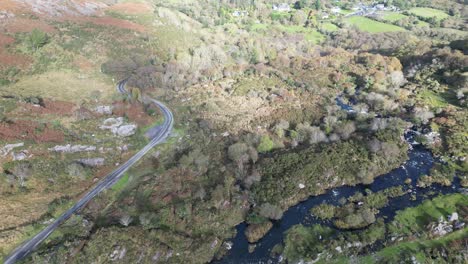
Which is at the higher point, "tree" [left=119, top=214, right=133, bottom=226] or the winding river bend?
"tree" [left=119, top=214, right=133, bottom=226]

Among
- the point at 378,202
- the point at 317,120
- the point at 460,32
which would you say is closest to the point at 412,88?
the point at 317,120

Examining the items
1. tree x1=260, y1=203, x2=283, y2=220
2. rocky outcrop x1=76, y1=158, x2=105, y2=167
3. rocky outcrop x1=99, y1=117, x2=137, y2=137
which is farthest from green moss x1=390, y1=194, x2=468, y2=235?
rocky outcrop x1=99, y1=117, x2=137, y2=137

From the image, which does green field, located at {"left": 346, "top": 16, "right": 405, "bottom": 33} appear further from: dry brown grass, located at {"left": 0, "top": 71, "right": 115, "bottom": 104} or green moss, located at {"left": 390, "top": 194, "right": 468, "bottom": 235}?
dry brown grass, located at {"left": 0, "top": 71, "right": 115, "bottom": 104}

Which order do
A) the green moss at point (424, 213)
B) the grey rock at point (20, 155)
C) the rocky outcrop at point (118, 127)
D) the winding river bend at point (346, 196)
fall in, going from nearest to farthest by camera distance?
the winding river bend at point (346, 196), the green moss at point (424, 213), the grey rock at point (20, 155), the rocky outcrop at point (118, 127)

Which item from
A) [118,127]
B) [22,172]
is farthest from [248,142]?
[22,172]

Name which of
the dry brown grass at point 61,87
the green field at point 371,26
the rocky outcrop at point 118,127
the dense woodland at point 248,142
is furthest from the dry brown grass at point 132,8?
the green field at point 371,26

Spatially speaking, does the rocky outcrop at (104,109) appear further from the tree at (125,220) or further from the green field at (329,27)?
the green field at (329,27)
